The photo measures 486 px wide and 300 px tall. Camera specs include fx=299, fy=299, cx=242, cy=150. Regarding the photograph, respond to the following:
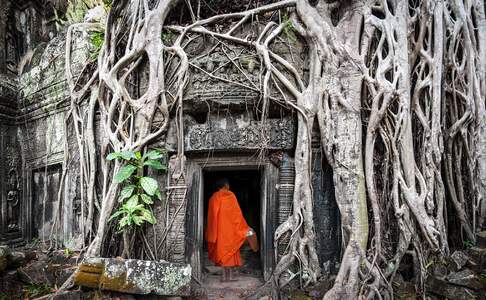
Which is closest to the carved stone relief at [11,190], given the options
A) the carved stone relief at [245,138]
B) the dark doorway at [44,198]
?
the dark doorway at [44,198]

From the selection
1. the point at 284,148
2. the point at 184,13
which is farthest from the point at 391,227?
the point at 184,13

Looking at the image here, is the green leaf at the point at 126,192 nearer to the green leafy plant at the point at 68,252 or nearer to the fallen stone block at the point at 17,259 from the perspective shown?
the green leafy plant at the point at 68,252

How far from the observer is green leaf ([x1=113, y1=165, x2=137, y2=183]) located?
320 cm

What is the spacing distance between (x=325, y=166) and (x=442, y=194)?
48.8 inches

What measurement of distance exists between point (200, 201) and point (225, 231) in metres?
0.63

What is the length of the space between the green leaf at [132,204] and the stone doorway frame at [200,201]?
2.02 ft

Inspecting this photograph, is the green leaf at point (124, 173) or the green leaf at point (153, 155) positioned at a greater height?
the green leaf at point (153, 155)

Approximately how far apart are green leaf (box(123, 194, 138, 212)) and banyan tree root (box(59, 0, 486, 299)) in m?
0.23

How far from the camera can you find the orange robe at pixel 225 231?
396 cm

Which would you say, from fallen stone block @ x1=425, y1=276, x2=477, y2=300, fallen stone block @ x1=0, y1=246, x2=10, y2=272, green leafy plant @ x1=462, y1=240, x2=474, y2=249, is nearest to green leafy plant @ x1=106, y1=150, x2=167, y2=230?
fallen stone block @ x1=0, y1=246, x2=10, y2=272

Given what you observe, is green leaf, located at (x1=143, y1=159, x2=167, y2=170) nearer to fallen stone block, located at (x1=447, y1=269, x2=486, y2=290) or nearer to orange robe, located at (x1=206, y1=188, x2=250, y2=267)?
orange robe, located at (x1=206, y1=188, x2=250, y2=267)

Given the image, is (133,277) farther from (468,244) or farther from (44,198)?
(468,244)

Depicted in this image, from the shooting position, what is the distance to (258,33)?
12.0ft

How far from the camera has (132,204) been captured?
3225 millimetres
